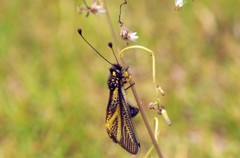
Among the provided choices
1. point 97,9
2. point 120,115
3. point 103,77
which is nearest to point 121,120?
point 120,115

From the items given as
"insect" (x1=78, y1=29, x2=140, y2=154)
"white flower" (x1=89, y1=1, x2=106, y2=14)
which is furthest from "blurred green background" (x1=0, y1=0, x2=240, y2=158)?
"white flower" (x1=89, y1=1, x2=106, y2=14)

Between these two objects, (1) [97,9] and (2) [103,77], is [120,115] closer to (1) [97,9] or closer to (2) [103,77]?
(1) [97,9]

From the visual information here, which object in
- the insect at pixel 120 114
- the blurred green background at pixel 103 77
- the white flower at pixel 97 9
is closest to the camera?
the white flower at pixel 97 9

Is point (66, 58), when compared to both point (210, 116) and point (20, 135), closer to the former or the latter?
point (20, 135)

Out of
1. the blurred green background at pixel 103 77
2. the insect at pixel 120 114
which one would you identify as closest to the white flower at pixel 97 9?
the insect at pixel 120 114

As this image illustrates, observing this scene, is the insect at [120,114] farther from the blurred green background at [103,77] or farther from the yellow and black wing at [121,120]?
the blurred green background at [103,77]

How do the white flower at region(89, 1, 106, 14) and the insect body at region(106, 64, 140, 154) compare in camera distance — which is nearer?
the white flower at region(89, 1, 106, 14)

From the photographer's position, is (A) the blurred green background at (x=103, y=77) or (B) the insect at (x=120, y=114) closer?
(B) the insect at (x=120, y=114)

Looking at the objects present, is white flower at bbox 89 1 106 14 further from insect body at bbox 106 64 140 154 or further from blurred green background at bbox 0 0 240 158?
blurred green background at bbox 0 0 240 158

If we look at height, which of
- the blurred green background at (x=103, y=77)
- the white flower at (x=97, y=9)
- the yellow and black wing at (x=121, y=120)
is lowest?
the yellow and black wing at (x=121, y=120)
